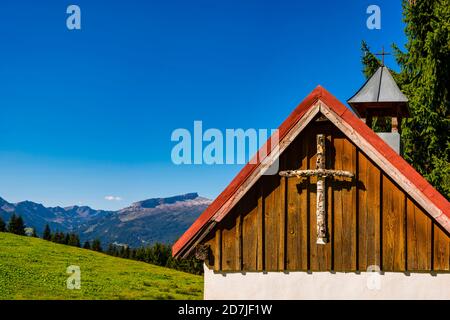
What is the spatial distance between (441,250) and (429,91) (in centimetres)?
1856

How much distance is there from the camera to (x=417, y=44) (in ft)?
85.6

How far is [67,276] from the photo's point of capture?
118ft

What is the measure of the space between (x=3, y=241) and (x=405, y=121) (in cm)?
4185

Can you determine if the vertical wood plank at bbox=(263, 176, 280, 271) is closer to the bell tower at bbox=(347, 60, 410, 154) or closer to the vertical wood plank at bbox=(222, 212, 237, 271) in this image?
the vertical wood plank at bbox=(222, 212, 237, 271)

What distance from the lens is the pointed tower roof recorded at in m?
12.8

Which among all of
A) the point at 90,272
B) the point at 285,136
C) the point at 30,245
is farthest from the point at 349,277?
the point at 30,245

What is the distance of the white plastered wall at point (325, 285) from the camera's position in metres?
8.03

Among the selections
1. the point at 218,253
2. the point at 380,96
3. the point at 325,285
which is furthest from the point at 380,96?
the point at 218,253

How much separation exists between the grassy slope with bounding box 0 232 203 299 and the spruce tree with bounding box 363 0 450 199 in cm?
1787

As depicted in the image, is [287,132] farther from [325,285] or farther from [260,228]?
Result: [325,285]

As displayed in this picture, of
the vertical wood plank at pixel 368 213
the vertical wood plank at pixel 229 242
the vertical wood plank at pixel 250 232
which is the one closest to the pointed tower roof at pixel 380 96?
the vertical wood plank at pixel 368 213

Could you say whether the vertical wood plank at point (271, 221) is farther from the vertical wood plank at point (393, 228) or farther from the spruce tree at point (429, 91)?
the spruce tree at point (429, 91)

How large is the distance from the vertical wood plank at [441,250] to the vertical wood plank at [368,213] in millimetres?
925
